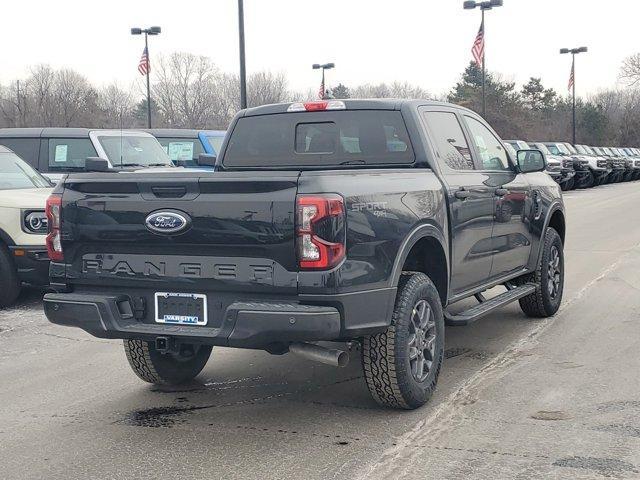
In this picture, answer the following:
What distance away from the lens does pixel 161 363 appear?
18.1ft

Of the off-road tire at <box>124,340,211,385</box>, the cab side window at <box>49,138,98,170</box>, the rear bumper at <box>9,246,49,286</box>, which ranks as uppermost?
the cab side window at <box>49,138,98,170</box>

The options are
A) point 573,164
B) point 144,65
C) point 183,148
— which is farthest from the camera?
point 573,164

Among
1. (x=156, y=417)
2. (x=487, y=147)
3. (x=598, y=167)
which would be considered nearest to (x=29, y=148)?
(x=487, y=147)

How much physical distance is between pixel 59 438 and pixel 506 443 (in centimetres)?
241

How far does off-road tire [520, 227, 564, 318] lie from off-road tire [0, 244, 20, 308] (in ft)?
16.5

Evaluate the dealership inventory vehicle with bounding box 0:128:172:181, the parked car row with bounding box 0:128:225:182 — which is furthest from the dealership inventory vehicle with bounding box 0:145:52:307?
the dealership inventory vehicle with bounding box 0:128:172:181

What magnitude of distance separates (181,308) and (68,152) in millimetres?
9295

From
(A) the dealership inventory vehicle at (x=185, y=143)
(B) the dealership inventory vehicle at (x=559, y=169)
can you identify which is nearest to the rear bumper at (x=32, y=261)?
(A) the dealership inventory vehicle at (x=185, y=143)

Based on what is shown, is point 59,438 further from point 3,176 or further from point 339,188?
point 3,176

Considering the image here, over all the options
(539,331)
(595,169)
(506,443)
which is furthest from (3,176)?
(595,169)

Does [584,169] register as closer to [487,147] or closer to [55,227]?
[487,147]

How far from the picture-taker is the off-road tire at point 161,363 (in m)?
5.48

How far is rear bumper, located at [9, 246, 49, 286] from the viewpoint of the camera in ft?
27.8

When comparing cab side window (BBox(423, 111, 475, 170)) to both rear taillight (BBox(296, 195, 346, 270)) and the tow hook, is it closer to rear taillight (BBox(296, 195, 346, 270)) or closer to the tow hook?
rear taillight (BBox(296, 195, 346, 270))
